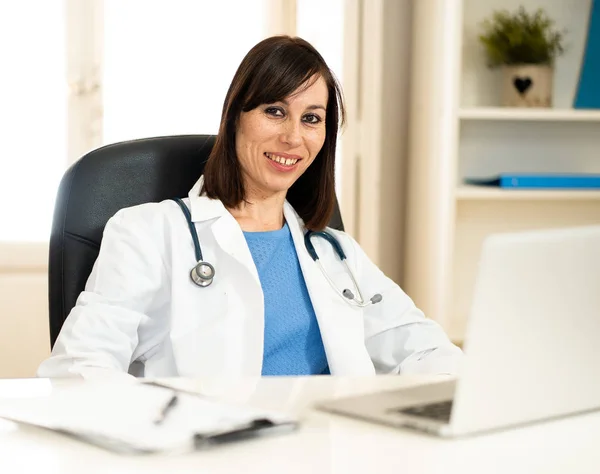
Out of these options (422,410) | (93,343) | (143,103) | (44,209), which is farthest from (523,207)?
(422,410)

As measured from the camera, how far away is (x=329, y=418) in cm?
91

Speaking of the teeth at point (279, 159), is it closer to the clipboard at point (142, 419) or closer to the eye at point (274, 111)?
the eye at point (274, 111)

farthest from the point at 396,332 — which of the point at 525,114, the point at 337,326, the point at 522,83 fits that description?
the point at 522,83

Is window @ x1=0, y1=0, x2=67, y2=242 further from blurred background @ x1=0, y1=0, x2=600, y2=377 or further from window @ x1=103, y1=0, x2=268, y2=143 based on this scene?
window @ x1=103, y1=0, x2=268, y2=143

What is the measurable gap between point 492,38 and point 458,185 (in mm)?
485

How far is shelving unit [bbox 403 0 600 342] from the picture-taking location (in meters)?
2.87

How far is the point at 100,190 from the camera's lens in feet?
5.57

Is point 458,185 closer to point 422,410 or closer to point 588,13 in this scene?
point 588,13

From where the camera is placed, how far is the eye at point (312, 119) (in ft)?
6.19

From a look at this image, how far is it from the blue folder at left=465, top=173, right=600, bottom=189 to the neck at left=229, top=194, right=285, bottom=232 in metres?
1.21

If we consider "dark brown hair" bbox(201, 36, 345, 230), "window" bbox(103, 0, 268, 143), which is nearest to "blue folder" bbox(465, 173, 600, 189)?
"window" bbox(103, 0, 268, 143)

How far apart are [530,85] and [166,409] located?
7.80 feet

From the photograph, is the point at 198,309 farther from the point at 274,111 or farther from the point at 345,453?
the point at 345,453

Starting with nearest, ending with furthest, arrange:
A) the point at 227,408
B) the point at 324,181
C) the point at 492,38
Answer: the point at 227,408, the point at 324,181, the point at 492,38
